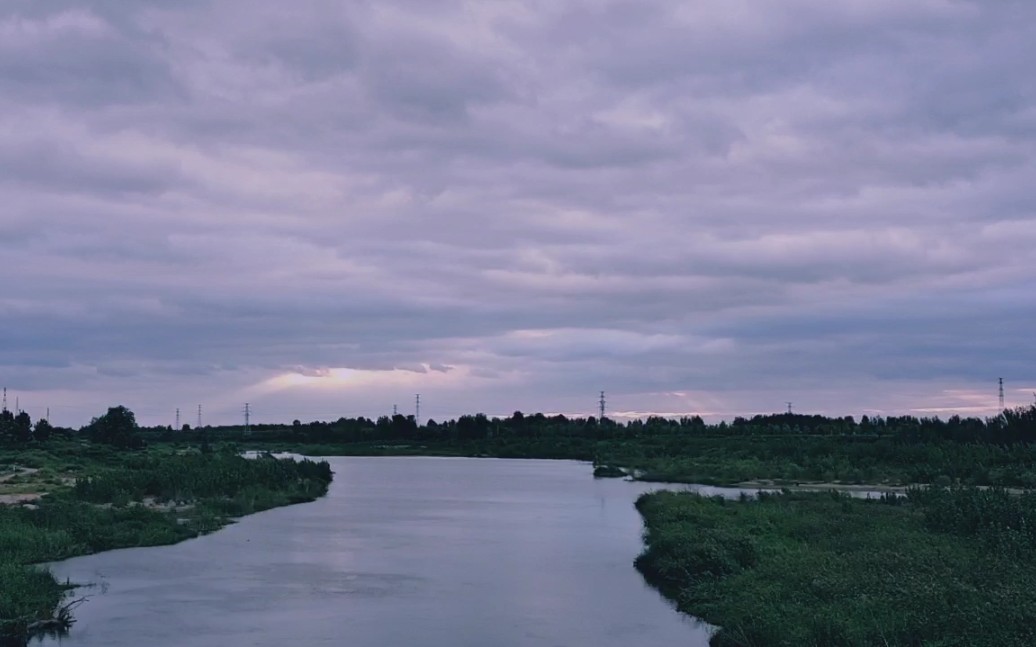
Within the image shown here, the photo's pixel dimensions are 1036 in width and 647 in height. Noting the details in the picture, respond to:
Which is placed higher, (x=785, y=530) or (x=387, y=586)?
(x=785, y=530)

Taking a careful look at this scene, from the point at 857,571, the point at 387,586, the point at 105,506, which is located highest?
the point at 105,506

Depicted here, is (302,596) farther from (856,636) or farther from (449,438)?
(449,438)

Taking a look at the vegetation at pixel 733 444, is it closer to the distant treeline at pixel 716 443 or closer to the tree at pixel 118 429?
the distant treeline at pixel 716 443

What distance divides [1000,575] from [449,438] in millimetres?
141614

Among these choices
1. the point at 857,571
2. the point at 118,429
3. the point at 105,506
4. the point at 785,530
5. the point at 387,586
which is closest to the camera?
the point at 857,571

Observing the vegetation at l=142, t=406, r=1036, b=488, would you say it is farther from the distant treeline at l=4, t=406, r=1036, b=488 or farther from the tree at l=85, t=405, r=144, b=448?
the tree at l=85, t=405, r=144, b=448

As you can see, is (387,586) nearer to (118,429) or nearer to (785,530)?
(785,530)

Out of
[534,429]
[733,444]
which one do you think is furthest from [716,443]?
[534,429]

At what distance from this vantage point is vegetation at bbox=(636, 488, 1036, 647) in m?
15.2

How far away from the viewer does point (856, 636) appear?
1534 cm

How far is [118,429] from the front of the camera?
98750 millimetres

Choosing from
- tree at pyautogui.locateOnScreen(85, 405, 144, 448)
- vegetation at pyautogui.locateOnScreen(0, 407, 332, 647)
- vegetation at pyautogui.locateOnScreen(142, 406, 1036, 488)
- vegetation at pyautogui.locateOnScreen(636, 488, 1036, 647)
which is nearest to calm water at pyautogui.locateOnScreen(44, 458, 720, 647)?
vegetation at pyautogui.locateOnScreen(0, 407, 332, 647)

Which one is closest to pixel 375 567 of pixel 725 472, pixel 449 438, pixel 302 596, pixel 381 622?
pixel 302 596

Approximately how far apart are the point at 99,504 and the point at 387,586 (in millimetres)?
20255
